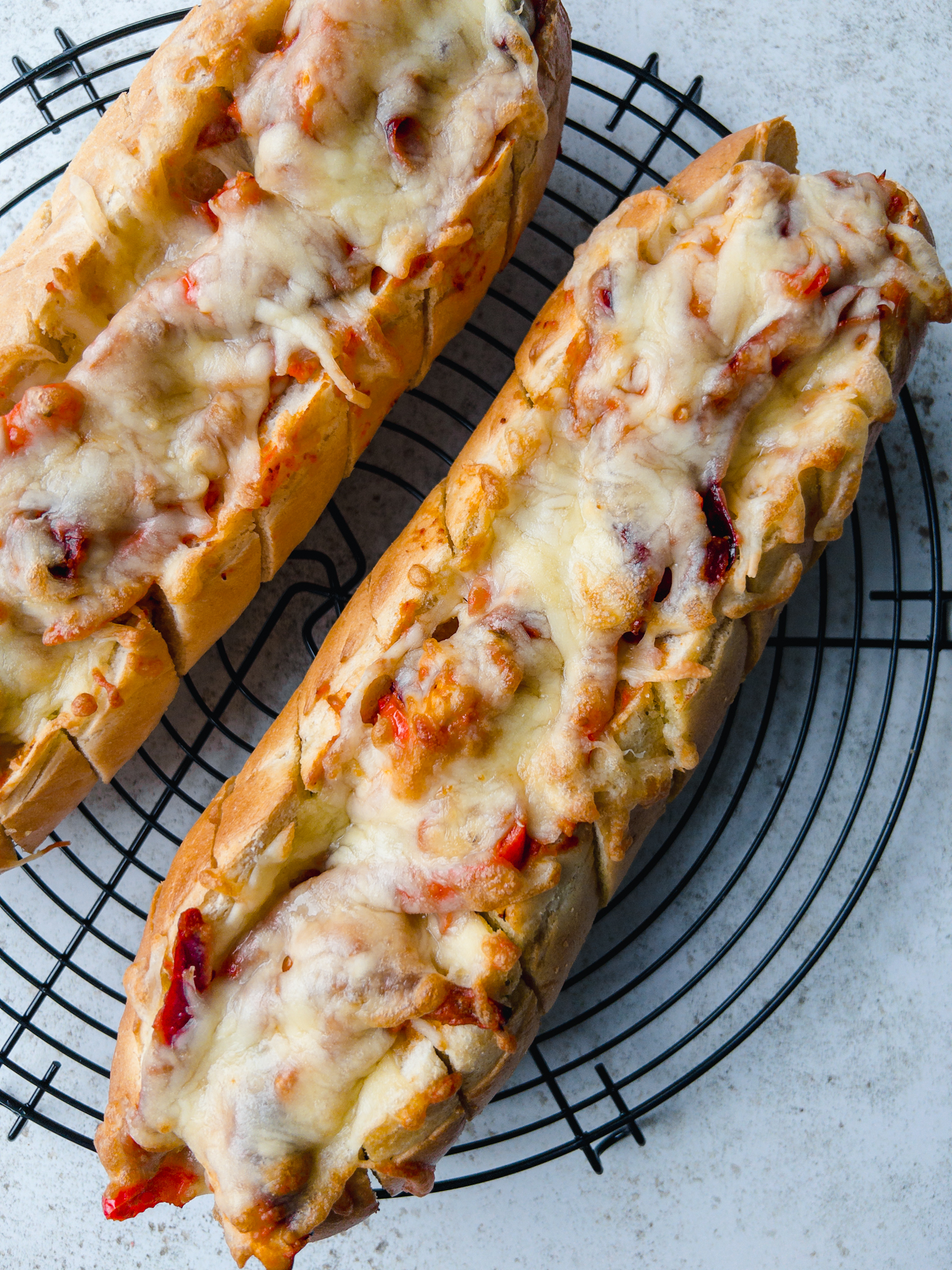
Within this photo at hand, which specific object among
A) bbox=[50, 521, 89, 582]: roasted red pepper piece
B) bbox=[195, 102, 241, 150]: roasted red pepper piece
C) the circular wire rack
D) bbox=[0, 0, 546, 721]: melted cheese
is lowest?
the circular wire rack

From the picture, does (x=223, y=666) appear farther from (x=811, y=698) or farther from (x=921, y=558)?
(x=921, y=558)

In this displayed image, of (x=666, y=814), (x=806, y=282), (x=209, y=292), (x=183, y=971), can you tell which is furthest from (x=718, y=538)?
(x=183, y=971)

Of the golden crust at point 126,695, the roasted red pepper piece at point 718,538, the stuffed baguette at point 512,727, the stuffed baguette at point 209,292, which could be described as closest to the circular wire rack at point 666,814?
the golden crust at point 126,695

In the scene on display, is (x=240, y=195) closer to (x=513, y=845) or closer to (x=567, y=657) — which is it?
(x=567, y=657)

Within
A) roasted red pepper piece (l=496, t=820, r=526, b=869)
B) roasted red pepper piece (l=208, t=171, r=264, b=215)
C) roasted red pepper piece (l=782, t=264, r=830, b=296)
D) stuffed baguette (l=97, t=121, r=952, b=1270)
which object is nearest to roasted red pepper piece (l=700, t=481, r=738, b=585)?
stuffed baguette (l=97, t=121, r=952, b=1270)

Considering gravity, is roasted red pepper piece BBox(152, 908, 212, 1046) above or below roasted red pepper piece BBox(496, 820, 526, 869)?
above

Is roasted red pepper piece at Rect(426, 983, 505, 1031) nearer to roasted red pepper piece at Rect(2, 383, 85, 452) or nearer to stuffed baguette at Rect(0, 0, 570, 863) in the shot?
stuffed baguette at Rect(0, 0, 570, 863)

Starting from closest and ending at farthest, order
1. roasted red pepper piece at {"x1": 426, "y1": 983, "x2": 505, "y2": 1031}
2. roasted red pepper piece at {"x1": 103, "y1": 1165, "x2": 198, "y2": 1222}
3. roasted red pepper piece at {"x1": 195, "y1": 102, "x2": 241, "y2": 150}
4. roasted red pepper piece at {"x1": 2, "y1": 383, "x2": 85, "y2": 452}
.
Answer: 1. roasted red pepper piece at {"x1": 426, "y1": 983, "x2": 505, "y2": 1031}
2. roasted red pepper piece at {"x1": 103, "y1": 1165, "x2": 198, "y2": 1222}
3. roasted red pepper piece at {"x1": 2, "y1": 383, "x2": 85, "y2": 452}
4. roasted red pepper piece at {"x1": 195, "y1": 102, "x2": 241, "y2": 150}
